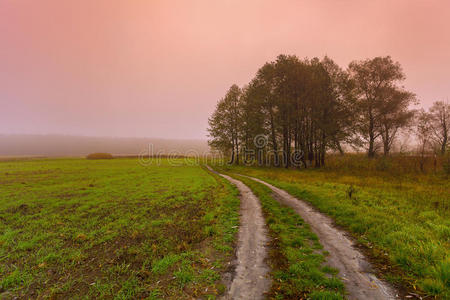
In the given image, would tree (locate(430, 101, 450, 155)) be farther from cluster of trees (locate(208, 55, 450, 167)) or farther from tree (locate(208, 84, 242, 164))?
tree (locate(208, 84, 242, 164))

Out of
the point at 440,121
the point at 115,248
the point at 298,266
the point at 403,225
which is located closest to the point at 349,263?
the point at 298,266

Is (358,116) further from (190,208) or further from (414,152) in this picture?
(190,208)

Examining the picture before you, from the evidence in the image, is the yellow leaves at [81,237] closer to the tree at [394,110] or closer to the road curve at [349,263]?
the road curve at [349,263]

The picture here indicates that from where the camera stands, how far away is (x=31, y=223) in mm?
10648

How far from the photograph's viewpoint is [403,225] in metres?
8.21

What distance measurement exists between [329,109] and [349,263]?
30.8 m

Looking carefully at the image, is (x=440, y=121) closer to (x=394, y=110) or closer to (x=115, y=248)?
(x=394, y=110)

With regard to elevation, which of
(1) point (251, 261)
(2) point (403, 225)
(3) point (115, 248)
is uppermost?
(2) point (403, 225)

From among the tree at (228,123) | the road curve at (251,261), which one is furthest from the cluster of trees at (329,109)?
the road curve at (251,261)

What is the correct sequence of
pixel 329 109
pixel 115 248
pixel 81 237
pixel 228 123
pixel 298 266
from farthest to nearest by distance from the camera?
1. pixel 228 123
2. pixel 329 109
3. pixel 81 237
4. pixel 115 248
5. pixel 298 266

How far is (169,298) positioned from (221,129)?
143 feet

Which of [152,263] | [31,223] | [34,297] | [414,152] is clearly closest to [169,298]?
[152,263]

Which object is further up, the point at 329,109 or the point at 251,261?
the point at 329,109

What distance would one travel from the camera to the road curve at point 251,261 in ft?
15.4
